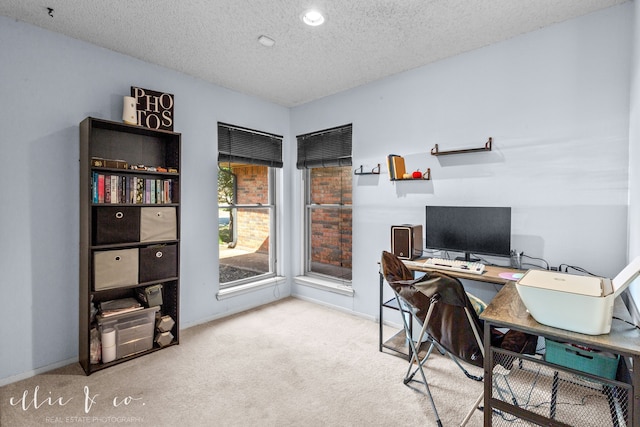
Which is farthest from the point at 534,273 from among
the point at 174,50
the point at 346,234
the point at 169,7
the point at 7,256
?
the point at 7,256

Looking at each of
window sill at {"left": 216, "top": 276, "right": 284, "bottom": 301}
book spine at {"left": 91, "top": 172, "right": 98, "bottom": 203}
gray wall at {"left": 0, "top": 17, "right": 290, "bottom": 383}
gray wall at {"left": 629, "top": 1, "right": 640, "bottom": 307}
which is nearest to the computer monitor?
gray wall at {"left": 629, "top": 1, "right": 640, "bottom": 307}

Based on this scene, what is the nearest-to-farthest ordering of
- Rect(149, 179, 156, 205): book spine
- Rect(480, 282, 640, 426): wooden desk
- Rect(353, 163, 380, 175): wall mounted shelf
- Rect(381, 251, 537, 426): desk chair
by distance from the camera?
Rect(480, 282, 640, 426): wooden desk → Rect(381, 251, 537, 426): desk chair → Rect(149, 179, 156, 205): book spine → Rect(353, 163, 380, 175): wall mounted shelf

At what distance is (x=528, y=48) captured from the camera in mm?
2492

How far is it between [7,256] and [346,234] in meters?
3.23

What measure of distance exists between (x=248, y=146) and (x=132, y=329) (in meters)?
2.33

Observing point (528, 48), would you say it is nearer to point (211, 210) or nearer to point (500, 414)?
point (500, 414)

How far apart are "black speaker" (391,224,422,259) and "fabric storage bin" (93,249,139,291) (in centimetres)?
232

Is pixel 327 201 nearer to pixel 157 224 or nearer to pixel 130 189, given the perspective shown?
pixel 157 224

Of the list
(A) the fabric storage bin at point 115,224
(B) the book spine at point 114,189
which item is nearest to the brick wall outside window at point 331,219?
(A) the fabric storage bin at point 115,224

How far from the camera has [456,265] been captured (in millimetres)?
2508

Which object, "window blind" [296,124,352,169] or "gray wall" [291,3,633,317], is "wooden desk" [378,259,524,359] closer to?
"gray wall" [291,3,633,317]

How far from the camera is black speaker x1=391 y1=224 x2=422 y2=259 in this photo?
2.82m

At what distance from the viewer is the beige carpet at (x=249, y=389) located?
192 centimetres

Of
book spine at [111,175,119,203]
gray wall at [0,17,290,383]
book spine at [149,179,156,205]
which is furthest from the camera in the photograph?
book spine at [149,179,156,205]
